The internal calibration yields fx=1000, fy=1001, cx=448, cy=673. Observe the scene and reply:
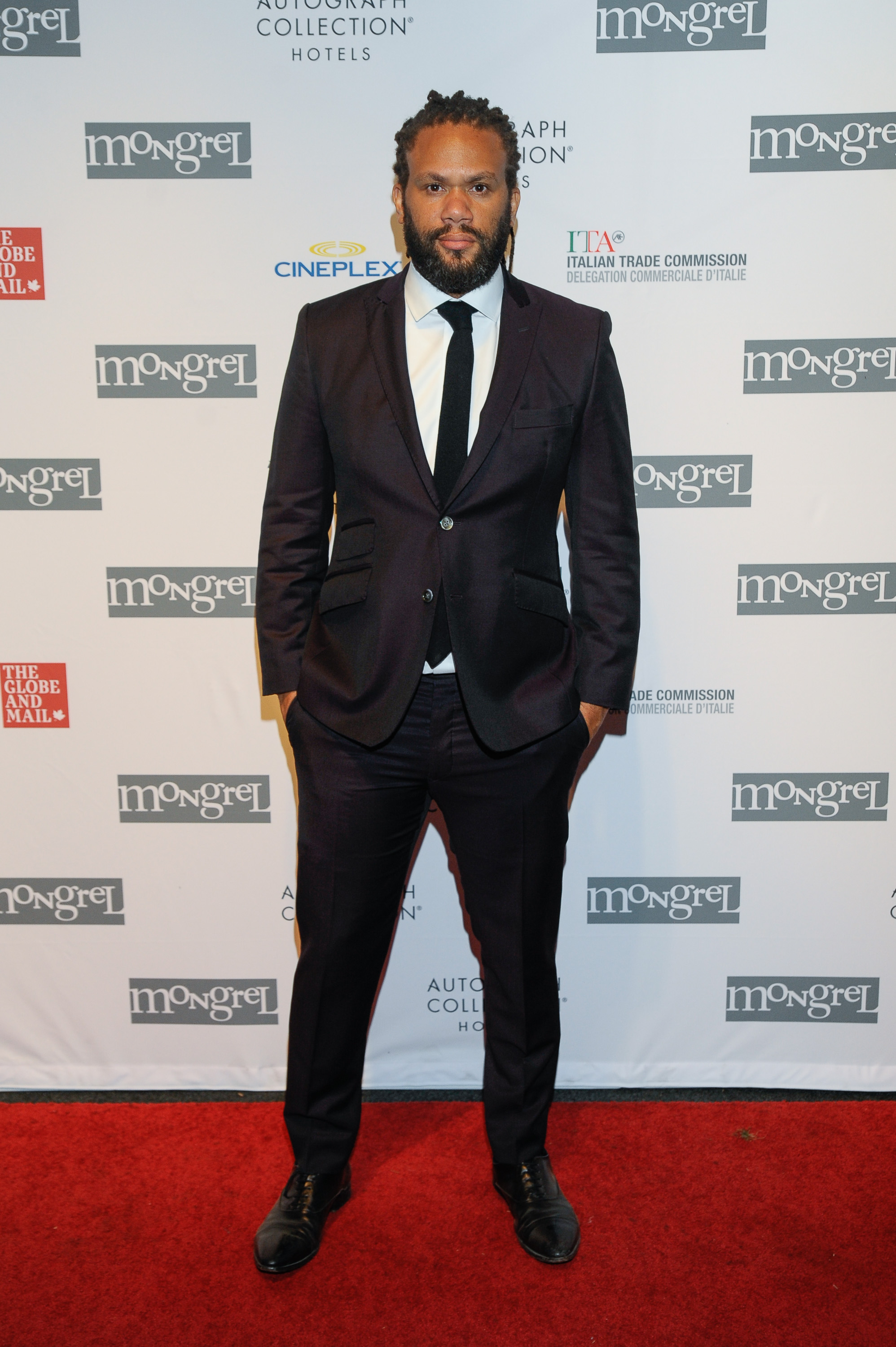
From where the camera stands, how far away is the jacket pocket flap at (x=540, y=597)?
184cm

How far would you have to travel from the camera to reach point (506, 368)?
6.02ft

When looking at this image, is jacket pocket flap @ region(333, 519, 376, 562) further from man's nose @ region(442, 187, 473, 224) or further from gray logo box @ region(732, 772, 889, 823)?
gray logo box @ region(732, 772, 889, 823)

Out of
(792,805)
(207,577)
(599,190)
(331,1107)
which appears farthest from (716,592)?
(331,1107)

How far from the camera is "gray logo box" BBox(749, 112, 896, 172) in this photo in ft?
7.32

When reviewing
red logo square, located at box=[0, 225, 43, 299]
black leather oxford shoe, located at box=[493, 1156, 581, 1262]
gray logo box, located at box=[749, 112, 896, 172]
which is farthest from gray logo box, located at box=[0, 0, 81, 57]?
black leather oxford shoe, located at box=[493, 1156, 581, 1262]

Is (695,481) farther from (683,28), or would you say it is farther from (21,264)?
(21,264)

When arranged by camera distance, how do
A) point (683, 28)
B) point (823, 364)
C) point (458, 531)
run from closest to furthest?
point (458, 531) → point (683, 28) → point (823, 364)

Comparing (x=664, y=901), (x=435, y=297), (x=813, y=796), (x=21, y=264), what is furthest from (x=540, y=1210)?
(x=21, y=264)

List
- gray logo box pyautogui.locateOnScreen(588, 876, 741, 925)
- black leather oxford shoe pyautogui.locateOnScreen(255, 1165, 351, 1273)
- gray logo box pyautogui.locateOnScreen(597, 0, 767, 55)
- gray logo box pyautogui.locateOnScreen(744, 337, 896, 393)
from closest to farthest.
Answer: black leather oxford shoe pyautogui.locateOnScreen(255, 1165, 351, 1273), gray logo box pyautogui.locateOnScreen(597, 0, 767, 55), gray logo box pyautogui.locateOnScreen(744, 337, 896, 393), gray logo box pyautogui.locateOnScreen(588, 876, 741, 925)

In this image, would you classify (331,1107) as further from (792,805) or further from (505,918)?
(792,805)

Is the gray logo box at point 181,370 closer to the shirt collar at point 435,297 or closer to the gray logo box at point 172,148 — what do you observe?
the gray logo box at point 172,148

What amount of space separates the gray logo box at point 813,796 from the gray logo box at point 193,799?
3.91ft

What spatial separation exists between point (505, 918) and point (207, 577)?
1.10 m

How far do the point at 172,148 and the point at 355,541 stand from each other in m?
1.11
